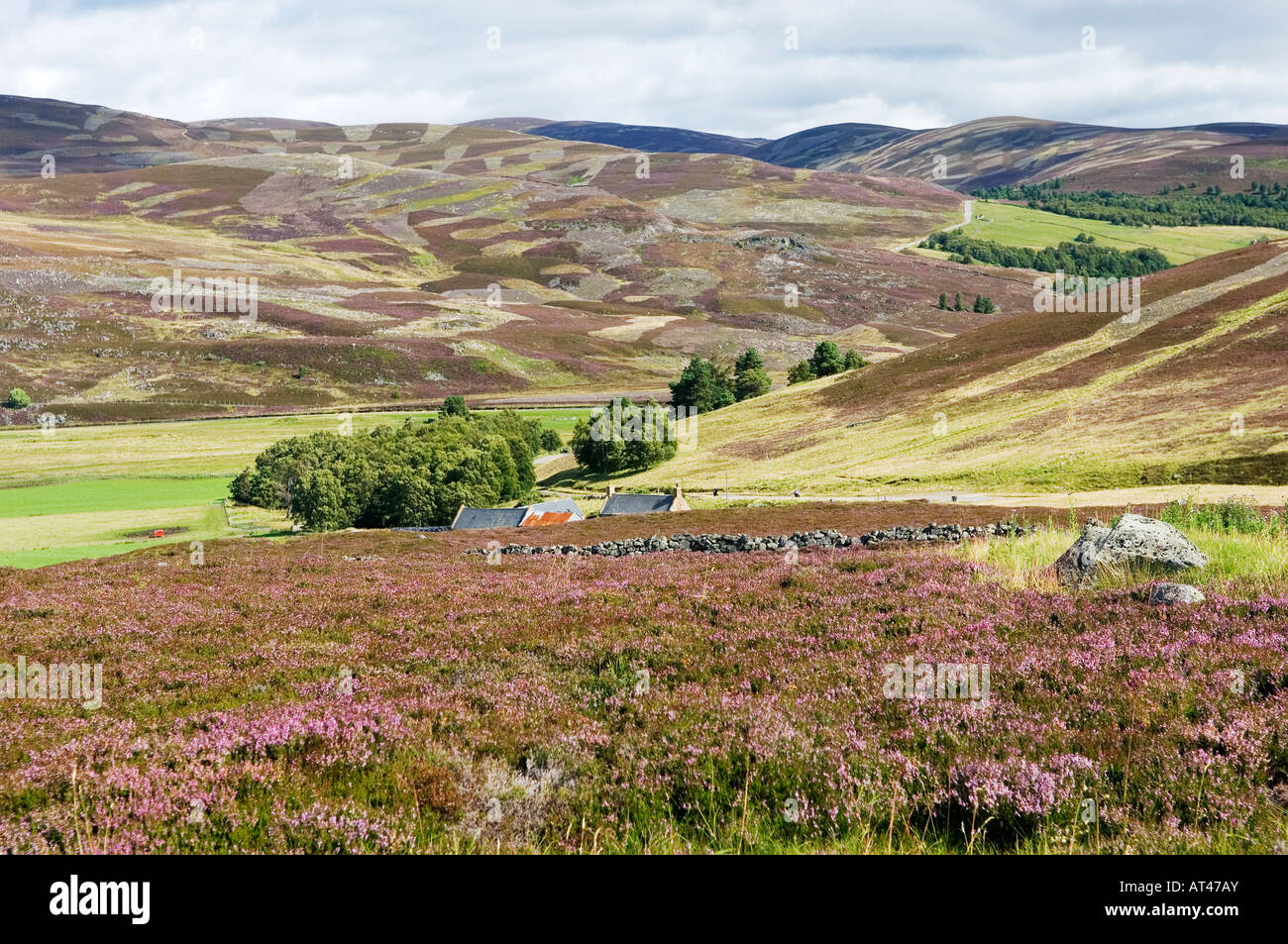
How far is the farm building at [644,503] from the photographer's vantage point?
64.0m

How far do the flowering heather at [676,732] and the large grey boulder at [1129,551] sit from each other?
140cm

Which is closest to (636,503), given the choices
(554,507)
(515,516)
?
(554,507)

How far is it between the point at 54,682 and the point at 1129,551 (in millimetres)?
14588

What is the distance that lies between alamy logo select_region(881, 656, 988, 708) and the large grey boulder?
543cm

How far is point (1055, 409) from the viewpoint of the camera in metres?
78.0

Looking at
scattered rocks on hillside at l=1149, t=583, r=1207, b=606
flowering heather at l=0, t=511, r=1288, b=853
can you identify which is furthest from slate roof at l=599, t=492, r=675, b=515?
scattered rocks on hillside at l=1149, t=583, r=1207, b=606

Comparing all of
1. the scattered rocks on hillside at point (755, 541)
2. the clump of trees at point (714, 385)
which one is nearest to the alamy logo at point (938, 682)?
the scattered rocks on hillside at point (755, 541)

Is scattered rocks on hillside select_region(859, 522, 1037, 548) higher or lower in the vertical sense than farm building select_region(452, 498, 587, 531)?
higher

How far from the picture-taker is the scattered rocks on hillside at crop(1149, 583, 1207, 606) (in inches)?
406

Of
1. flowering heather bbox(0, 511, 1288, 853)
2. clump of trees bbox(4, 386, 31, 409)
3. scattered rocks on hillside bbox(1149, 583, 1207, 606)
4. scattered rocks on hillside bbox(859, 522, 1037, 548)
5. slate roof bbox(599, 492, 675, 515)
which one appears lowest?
slate roof bbox(599, 492, 675, 515)

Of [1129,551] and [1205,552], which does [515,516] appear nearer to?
[1205,552]
